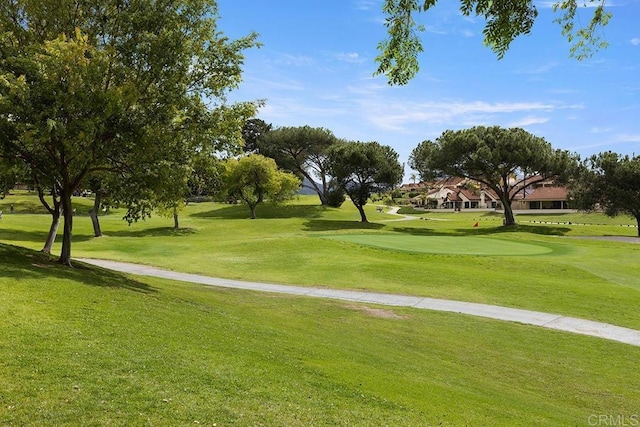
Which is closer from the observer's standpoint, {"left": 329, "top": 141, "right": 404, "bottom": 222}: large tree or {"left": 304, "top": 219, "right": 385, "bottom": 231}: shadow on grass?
{"left": 304, "top": 219, "right": 385, "bottom": 231}: shadow on grass

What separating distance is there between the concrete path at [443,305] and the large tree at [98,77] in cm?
730

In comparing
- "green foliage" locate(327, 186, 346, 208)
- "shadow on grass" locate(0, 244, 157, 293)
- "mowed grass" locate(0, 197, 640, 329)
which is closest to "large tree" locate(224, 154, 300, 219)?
"green foliage" locate(327, 186, 346, 208)

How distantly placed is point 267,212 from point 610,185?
49.6 meters

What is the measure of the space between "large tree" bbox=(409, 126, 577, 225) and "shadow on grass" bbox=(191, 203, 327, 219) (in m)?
24.5

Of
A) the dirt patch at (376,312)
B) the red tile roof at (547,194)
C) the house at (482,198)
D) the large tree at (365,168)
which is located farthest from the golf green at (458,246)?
the red tile roof at (547,194)

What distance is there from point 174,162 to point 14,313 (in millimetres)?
8757

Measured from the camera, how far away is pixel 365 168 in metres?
62.0

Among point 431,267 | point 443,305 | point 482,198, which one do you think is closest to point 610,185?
point 431,267

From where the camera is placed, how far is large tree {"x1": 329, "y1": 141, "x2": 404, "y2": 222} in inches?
2422

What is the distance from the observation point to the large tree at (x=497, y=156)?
5659cm

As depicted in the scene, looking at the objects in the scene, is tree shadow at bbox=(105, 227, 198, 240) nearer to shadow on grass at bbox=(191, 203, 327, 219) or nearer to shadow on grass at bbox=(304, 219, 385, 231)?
shadow on grass at bbox=(304, 219, 385, 231)

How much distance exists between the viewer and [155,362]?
7.62 metres

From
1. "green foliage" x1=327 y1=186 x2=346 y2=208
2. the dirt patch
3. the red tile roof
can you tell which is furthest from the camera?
the red tile roof

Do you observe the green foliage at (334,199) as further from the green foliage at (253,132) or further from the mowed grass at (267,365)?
the mowed grass at (267,365)
